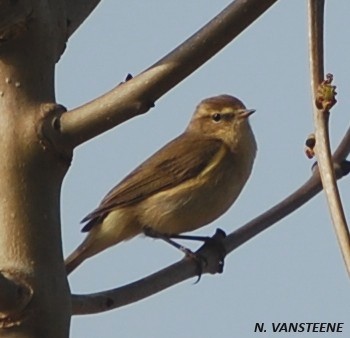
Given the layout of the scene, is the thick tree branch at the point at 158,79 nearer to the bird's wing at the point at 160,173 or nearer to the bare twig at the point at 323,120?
the bare twig at the point at 323,120

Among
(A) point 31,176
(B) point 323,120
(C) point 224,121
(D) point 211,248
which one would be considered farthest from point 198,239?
(B) point 323,120

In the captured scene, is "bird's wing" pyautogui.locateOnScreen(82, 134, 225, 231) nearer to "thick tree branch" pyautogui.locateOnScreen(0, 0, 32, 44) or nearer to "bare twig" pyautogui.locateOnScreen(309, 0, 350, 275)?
A: "thick tree branch" pyautogui.locateOnScreen(0, 0, 32, 44)

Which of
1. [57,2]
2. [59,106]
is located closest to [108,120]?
[59,106]

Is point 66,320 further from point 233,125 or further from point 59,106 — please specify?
point 233,125

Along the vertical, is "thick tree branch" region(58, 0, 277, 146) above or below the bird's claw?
below

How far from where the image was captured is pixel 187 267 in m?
4.38

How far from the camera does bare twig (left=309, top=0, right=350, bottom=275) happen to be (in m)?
2.41

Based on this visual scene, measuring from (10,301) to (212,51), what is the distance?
922mm

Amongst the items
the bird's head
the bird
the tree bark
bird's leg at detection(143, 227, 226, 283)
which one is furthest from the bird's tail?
the tree bark

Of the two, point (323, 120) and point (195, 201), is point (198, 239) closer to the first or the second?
point (195, 201)

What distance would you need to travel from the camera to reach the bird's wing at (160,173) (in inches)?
299

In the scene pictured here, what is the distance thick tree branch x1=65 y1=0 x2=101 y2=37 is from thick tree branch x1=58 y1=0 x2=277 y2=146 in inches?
34.4

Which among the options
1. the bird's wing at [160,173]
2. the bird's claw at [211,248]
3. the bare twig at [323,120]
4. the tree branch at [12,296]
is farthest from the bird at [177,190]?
the bare twig at [323,120]

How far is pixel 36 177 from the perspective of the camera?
311 centimetres
